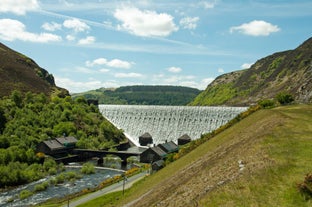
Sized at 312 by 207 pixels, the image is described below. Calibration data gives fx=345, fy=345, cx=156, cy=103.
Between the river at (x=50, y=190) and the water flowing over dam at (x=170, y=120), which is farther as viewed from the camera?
the water flowing over dam at (x=170, y=120)

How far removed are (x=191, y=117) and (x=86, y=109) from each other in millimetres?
48493

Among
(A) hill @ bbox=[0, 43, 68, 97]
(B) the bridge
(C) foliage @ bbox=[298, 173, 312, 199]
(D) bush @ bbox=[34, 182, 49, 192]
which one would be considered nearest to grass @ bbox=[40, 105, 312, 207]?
(C) foliage @ bbox=[298, 173, 312, 199]

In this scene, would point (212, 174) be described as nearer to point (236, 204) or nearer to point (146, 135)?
point (236, 204)

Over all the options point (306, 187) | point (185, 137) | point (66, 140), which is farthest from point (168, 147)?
point (306, 187)

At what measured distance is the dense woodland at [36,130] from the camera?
79.3 metres

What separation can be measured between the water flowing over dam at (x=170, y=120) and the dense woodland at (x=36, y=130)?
9.94 metres

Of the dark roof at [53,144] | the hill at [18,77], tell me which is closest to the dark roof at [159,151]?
the dark roof at [53,144]

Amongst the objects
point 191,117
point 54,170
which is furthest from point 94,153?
point 191,117

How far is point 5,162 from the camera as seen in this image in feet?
265

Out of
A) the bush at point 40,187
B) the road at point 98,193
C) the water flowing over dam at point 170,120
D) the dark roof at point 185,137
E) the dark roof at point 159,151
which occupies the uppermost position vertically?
the water flowing over dam at point 170,120

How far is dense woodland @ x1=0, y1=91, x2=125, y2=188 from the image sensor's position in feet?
260

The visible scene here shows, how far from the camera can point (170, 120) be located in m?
136

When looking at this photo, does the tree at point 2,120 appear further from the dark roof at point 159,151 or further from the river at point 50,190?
the dark roof at point 159,151

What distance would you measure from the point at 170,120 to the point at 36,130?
5097 centimetres
